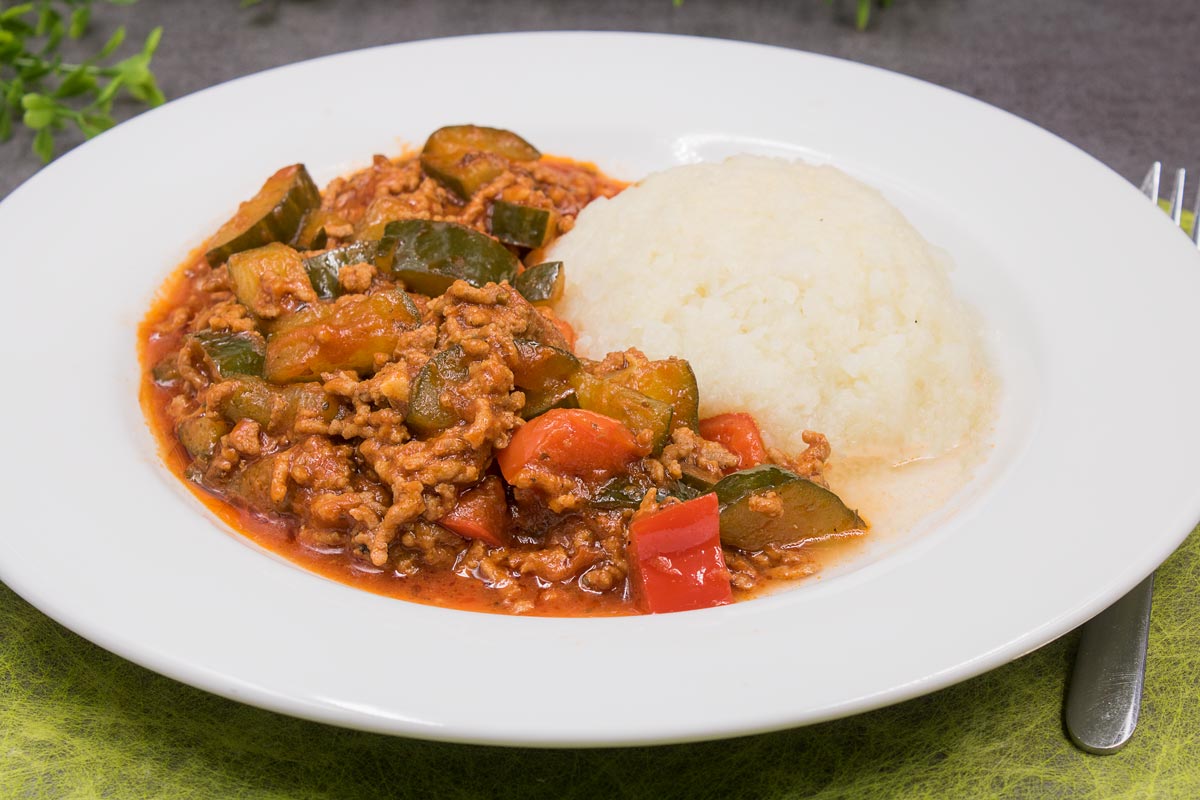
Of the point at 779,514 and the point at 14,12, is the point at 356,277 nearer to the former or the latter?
the point at 779,514

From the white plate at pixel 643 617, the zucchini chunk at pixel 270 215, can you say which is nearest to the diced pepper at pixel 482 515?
the white plate at pixel 643 617

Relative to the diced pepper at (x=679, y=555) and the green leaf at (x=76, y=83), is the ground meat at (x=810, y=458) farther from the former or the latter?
the green leaf at (x=76, y=83)

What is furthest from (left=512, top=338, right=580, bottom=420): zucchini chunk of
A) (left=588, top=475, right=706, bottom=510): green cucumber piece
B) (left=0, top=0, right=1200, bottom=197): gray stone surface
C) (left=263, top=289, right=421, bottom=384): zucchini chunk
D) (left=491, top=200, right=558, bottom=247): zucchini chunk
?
(left=0, top=0, right=1200, bottom=197): gray stone surface

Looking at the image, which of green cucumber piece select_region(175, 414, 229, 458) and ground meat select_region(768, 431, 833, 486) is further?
ground meat select_region(768, 431, 833, 486)

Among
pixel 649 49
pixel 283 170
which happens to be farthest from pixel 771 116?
pixel 283 170

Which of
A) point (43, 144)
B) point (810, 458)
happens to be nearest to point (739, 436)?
point (810, 458)

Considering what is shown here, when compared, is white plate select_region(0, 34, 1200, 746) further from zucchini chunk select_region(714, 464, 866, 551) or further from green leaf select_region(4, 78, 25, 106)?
green leaf select_region(4, 78, 25, 106)
